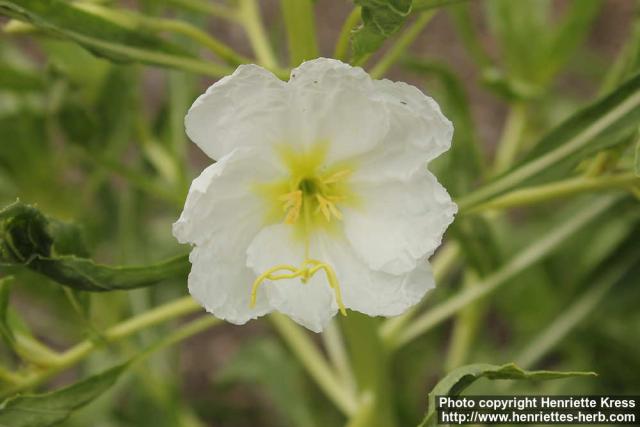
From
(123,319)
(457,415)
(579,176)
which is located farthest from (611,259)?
(123,319)

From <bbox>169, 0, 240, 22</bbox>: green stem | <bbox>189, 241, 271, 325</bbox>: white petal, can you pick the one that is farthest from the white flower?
<bbox>169, 0, 240, 22</bbox>: green stem

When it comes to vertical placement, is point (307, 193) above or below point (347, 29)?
below

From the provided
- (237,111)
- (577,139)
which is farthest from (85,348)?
(577,139)

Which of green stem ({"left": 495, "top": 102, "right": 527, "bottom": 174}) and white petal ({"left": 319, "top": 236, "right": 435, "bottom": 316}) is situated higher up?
green stem ({"left": 495, "top": 102, "right": 527, "bottom": 174})

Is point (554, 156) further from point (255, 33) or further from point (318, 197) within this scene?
point (255, 33)

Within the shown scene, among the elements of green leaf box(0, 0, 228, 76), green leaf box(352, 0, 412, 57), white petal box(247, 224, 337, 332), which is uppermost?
green leaf box(0, 0, 228, 76)

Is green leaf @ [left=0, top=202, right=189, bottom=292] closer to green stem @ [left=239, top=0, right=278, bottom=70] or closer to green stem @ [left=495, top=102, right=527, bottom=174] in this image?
green stem @ [left=239, top=0, right=278, bottom=70]

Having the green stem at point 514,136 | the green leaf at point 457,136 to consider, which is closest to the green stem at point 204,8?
the green leaf at point 457,136
